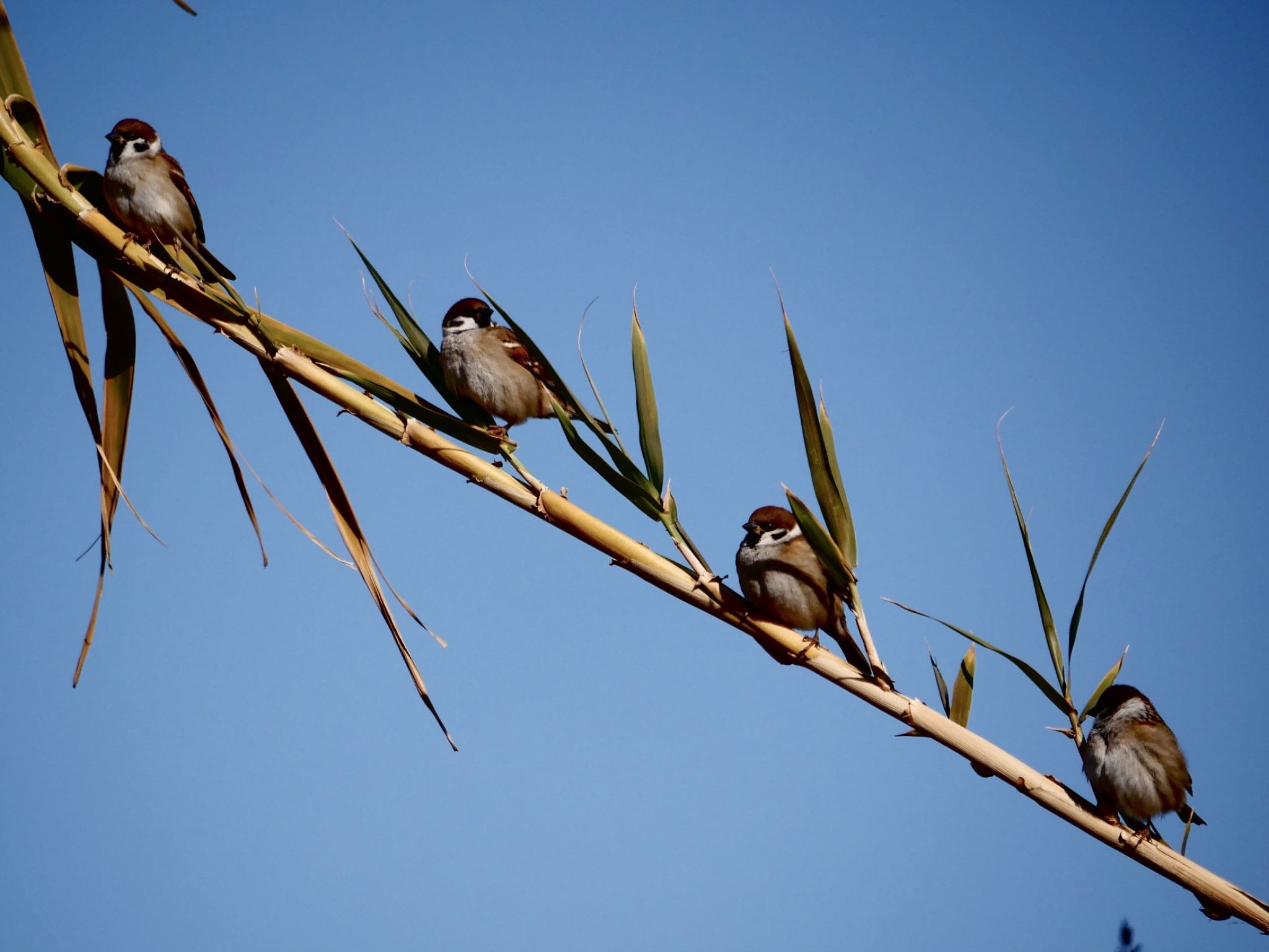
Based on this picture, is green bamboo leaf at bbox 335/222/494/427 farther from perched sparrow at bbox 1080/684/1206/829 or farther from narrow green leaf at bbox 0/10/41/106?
perched sparrow at bbox 1080/684/1206/829

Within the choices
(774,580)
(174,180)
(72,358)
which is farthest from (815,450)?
(174,180)

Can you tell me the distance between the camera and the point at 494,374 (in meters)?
4.34

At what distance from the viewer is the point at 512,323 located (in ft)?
7.69

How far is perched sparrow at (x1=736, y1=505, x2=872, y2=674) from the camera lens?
3268 millimetres

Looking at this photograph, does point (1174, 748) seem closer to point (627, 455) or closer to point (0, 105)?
point (627, 455)

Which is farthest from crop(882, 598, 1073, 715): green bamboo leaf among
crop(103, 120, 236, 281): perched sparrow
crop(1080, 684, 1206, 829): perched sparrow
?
crop(103, 120, 236, 281): perched sparrow

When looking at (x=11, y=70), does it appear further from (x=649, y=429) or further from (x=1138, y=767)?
(x=1138, y=767)

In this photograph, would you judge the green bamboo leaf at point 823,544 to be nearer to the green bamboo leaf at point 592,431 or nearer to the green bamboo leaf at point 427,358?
the green bamboo leaf at point 592,431

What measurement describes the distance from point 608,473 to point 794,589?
3.70ft

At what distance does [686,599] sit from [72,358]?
1588 mm

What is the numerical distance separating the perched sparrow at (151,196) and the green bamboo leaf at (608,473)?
7.28ft

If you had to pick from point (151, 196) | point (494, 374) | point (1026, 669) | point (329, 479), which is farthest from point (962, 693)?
point (151, 196)

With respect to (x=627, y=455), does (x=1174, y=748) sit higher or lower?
higher

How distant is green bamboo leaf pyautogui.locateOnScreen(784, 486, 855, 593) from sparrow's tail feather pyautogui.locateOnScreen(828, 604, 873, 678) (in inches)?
25.5
